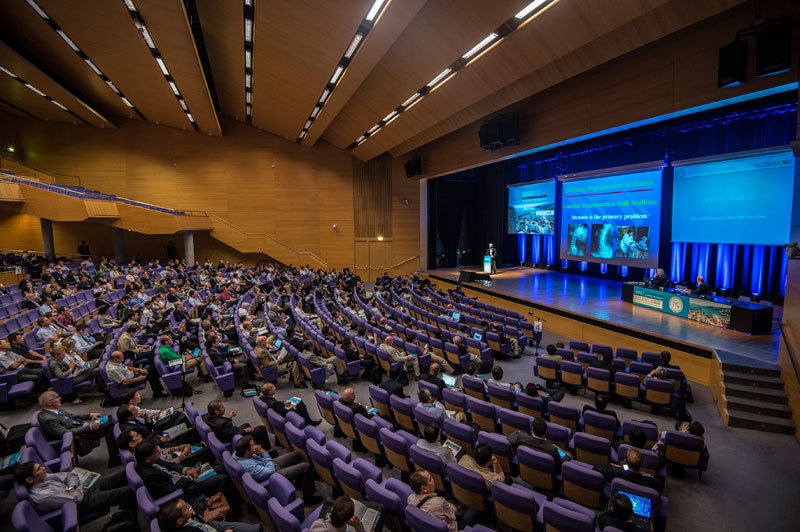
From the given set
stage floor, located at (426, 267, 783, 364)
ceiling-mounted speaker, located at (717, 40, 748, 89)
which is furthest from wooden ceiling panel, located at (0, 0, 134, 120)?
stage floor, located at (426, 267, 783, 364)

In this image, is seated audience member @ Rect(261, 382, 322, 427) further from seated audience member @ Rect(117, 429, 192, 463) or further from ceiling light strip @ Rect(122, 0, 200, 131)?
ceiling light strip @ Rect(122, 0, 200, 131)

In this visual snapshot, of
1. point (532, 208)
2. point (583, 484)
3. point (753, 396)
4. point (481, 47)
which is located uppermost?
point (481, 47)

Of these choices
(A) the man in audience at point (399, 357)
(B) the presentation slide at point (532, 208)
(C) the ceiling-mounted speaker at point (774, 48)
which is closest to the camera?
(C) the ceiling-mounted speaker at point (774, 48)

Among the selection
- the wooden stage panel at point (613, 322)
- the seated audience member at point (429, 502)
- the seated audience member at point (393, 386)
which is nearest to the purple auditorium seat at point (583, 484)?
the seated audience member at point (429, 502)

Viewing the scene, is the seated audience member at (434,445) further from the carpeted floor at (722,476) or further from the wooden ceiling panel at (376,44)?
the wooden ceiling panel at (376,44)

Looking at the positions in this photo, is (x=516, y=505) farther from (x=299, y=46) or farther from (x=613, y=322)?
(x=299, y=46)

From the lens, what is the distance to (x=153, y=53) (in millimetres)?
12383

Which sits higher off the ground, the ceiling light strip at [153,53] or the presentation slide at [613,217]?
the ceiling light strip at [153,53]

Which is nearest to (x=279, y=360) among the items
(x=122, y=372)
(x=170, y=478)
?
(x=122, y=372)

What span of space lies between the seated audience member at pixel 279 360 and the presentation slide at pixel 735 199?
11.1 meters

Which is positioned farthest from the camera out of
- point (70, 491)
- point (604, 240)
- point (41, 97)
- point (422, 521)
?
point (41, 97)

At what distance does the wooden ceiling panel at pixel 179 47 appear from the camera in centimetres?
923

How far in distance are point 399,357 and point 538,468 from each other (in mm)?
3752

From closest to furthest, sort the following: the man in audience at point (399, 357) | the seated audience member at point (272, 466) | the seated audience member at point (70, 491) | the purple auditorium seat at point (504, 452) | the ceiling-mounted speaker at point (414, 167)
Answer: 1. the seated audience member at point (70, 491)
2. the seated audience member at point (272, 466)
3. the purple auditorium seat at point (504, 452)
4. the man in audience at point (399, 357)
5. the ceiling-mounted speaker at point (414, 167)
